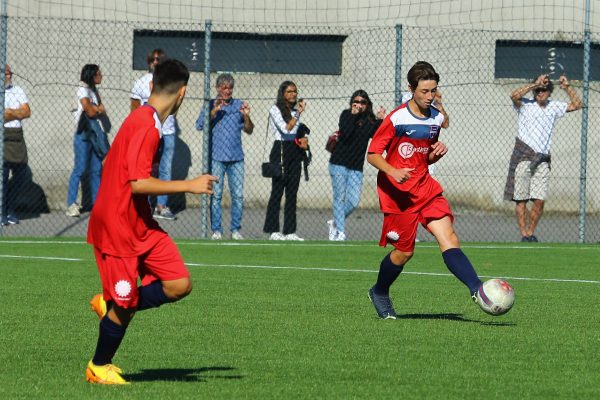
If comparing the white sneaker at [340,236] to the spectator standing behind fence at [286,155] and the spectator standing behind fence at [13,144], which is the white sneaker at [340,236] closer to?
the spectator standing behind fence at [286,155]

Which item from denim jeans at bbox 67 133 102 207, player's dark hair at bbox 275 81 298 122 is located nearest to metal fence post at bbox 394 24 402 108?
player's dark hair at bbox 275 81 298 122

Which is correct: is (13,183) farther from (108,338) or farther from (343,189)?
(108,338)

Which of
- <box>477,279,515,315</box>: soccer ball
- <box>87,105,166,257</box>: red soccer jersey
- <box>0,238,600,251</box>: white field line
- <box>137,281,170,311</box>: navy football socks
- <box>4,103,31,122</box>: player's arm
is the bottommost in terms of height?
<box>0,238,600,251</box>: white field line

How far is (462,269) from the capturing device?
926 centimetres

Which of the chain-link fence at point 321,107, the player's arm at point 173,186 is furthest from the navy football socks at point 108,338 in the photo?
the chain-link fence at point 321,107

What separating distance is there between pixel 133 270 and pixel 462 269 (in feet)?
10.8

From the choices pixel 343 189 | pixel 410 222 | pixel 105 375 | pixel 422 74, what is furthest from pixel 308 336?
pixel 343 189

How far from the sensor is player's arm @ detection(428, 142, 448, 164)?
9.41 m

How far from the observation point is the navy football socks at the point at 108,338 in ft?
21.8

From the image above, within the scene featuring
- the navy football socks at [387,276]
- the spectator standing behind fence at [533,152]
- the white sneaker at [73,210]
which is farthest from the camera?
the white sneaker at [73,210]

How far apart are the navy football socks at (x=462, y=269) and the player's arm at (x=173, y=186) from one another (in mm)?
3249

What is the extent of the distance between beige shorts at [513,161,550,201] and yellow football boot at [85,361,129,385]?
11.3 metres

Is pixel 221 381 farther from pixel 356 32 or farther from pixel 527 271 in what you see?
pixel 356 32

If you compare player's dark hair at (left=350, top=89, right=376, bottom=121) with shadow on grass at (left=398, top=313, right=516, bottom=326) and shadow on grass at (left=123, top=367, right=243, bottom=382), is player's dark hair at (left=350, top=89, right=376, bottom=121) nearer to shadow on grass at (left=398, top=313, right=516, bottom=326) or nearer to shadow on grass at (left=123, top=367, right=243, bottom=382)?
shadow on grass at (left=398, top=313, right=516, bottom=326)
